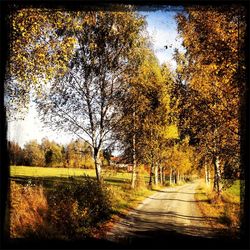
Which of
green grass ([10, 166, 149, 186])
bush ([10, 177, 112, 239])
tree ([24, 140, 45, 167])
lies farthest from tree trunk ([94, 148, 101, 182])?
tree ([24, 140, 45, 167])

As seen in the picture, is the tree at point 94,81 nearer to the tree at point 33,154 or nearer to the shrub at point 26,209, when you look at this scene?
the tree at point 33,154

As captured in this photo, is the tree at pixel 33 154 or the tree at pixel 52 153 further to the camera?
the tree at pixel 52 153

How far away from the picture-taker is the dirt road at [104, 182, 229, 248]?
8953 mm

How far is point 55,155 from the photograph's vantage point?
38.6 feet

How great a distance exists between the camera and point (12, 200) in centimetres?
894

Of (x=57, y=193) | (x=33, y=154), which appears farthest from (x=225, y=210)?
(x=33, y=154)

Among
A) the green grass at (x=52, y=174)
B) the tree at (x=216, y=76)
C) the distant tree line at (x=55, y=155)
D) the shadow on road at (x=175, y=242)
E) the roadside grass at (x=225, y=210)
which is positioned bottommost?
the shadow on road at (x=175, y=242)

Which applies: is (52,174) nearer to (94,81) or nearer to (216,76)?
(94,81)

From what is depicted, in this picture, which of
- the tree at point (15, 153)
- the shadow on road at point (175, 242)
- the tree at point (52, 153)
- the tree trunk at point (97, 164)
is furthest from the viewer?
the tree trunk at point (97, 164)

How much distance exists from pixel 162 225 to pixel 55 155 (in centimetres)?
477

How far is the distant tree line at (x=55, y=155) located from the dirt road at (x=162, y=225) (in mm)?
2881

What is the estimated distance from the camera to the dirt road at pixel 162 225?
29.4 feet

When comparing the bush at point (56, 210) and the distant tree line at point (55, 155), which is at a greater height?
the distant tree line at point (55, 155)

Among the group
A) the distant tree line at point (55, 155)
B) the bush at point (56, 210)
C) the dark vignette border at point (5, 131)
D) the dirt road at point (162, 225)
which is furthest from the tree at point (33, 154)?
the dirt road at point (162, 225)
